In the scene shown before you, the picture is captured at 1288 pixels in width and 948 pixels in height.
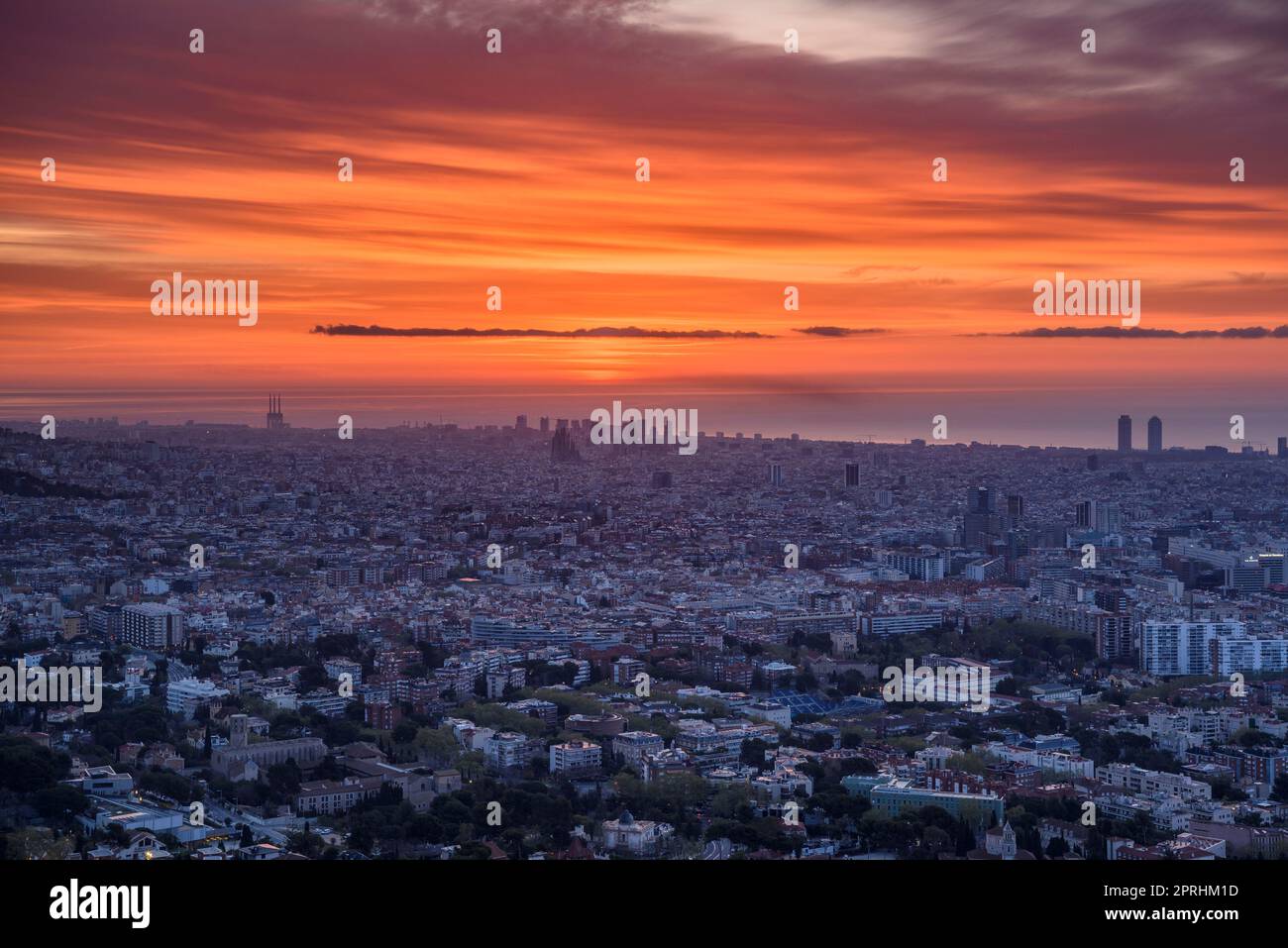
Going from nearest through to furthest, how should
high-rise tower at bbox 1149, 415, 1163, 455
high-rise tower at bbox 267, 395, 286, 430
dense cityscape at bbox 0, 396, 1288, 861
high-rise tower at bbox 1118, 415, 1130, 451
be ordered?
dense cityscape at bbox 0, 396, 1288, 861 → high-rise tower at bbox 267, 395, 286, 430 → high-rise tower at bbox 1149, 415, 1163, 455 → high-rise tower at bbox 1118, 415, 1130, 451

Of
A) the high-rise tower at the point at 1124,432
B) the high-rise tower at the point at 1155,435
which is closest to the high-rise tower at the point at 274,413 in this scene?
the high-rise tower at the point at 1124,432

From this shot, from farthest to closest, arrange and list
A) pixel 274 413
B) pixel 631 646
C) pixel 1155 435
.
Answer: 1. pixel 1155 435
2. pixel 274 413
3. pixel 631 646

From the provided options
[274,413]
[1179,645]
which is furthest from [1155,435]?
[274,413]

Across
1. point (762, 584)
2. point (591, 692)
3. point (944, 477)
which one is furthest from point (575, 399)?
point (944, 477)

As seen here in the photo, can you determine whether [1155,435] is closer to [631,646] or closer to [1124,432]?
[1124,432]

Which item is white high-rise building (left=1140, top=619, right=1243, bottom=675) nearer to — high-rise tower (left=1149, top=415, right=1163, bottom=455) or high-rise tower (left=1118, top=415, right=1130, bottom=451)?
high-rise tower (left=1149, top=415, right=1163, bottom=455)

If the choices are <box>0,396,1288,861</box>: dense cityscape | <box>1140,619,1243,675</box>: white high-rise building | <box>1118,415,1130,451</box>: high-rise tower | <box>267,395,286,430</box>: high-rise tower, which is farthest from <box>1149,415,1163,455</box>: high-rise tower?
<box>267,395,286,430</box>: high-rise tower

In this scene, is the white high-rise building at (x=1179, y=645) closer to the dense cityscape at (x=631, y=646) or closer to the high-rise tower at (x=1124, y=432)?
the dense cityscape at (x=631, y=646)
